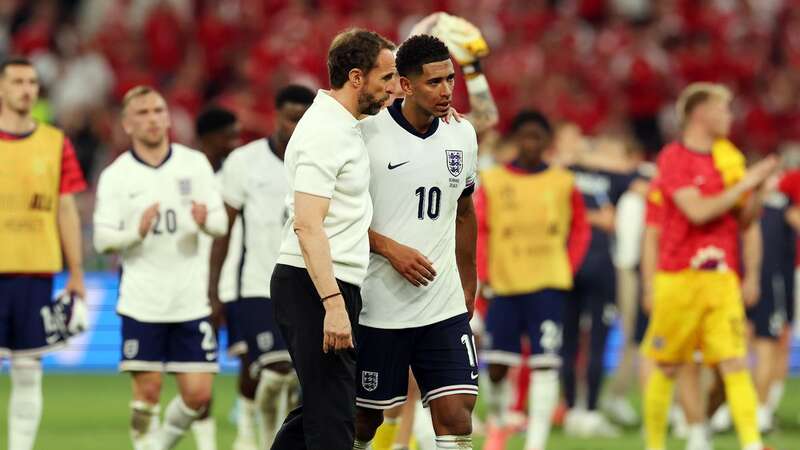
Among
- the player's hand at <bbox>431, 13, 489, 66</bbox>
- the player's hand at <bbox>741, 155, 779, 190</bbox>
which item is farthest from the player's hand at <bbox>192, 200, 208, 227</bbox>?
the player's hand at <bbox>741, 155, 779, 190</bbox>

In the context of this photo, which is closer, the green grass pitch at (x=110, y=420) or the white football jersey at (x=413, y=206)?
the white football jersey at (x=413, y=206)

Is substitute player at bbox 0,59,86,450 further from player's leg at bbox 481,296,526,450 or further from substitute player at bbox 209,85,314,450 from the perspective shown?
player's leg at bbox 481,296,526,450

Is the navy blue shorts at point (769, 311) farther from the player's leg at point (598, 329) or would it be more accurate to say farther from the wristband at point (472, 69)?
the wristband at point (472, 69)

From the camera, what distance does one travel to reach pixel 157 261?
1005 cm

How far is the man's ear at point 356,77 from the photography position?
7410mm

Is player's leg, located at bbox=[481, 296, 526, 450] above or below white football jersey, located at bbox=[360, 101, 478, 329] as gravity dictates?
below

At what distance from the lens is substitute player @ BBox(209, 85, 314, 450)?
10.9 meters

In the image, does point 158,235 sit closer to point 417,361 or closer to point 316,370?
point 417,361

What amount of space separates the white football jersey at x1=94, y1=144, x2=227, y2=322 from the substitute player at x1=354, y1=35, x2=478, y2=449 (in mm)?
2373

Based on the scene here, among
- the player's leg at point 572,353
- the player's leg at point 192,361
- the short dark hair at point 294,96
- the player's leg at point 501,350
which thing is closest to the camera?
the player's leg at point 192,361

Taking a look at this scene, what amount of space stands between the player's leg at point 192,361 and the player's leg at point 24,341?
0.91 m

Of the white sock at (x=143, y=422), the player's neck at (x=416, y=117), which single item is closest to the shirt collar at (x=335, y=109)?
the player's neck at (x=416, y=117)

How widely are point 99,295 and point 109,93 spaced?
5.46 meters

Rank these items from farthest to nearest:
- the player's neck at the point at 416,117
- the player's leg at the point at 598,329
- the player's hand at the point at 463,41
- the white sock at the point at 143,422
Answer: the player's leg at the point at 598,329
the white sock at the point at 143,422
the player's hand at the point at 463,41
the player's neck at the point at 416,117
